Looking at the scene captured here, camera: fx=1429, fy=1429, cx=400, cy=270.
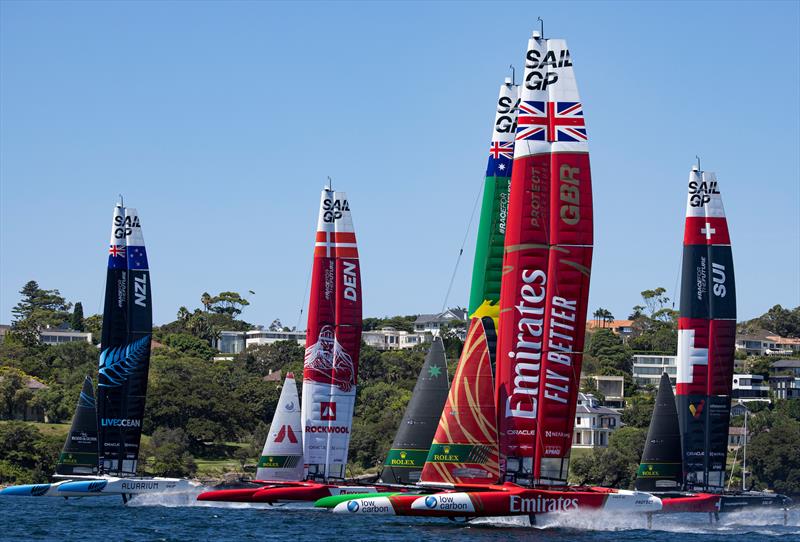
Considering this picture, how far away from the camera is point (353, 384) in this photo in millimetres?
50531

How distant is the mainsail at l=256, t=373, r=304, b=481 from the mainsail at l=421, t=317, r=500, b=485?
35.8ft

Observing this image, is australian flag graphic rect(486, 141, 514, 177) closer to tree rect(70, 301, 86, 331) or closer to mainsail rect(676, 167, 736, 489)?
mainsail rect(676, 167, 736, 489)

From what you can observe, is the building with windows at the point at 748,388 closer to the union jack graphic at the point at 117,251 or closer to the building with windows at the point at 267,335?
the building with windows at the point at 267,335

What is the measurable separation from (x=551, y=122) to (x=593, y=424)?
60.1 m

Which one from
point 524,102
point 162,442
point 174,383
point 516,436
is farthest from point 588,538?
point 174,383

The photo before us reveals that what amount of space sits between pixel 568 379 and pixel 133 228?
21873 mm

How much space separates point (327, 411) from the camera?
1957 inches

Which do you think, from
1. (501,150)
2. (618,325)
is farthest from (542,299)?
(618,325)

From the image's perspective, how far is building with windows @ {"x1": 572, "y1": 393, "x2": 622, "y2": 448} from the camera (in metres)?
95.2

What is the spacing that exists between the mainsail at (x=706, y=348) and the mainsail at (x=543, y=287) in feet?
38.2

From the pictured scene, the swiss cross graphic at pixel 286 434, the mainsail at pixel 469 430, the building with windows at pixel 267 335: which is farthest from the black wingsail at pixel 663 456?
the building with windows at pixel 267 335

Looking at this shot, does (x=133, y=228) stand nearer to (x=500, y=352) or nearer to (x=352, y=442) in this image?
(x=500, y=352)

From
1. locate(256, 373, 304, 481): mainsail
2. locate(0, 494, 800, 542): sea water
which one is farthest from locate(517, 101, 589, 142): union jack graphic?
locate(256, 373, 304, 481): mainsail

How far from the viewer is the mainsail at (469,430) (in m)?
37.4
